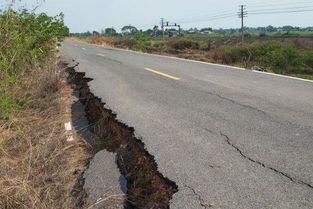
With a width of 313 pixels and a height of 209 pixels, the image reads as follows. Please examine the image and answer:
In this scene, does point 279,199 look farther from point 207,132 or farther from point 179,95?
point 179,95

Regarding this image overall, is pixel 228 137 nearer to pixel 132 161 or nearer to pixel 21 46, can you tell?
pixel 132 161

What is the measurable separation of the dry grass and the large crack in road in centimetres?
38

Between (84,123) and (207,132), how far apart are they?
2.03 meters

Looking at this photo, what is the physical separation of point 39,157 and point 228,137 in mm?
2119

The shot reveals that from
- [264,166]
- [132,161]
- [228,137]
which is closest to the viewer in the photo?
[264,166]

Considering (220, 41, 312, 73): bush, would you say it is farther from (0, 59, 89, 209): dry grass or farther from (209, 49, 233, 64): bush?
(0, 59, 89, 209): dry grass

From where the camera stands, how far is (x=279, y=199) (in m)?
2.10

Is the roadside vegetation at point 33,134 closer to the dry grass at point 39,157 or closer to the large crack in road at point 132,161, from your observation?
the dry grass at point 39,157

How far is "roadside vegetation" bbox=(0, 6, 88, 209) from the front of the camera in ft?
7.60

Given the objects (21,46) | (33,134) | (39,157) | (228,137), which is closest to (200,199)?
(228,137)

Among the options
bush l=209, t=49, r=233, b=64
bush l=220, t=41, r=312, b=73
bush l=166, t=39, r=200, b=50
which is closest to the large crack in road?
bush l=220, t=41, r=312, b=73

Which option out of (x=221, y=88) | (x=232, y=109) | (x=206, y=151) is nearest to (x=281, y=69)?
(x=221, y=88)

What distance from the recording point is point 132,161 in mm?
2859

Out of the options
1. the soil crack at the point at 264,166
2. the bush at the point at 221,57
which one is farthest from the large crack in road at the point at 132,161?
the bush at the point at 221,57
